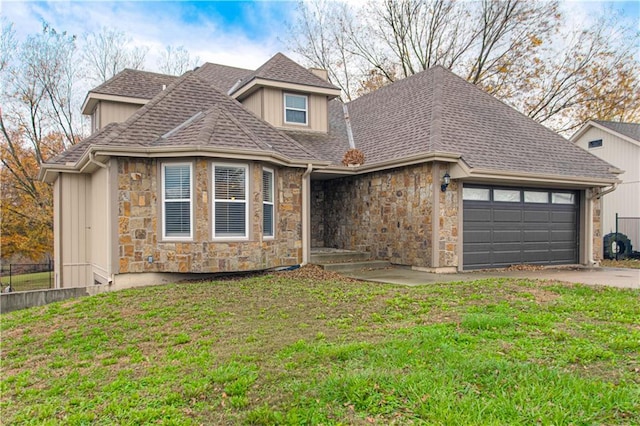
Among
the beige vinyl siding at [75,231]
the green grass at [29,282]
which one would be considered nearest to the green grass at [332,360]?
the beige vinyl siding at [75,231]

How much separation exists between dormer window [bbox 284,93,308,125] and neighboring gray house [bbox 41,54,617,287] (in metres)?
0.04

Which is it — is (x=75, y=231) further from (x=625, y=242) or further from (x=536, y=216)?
(x=625, y=242)

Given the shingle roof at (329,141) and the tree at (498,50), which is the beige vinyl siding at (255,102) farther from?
the tree at (498,50)

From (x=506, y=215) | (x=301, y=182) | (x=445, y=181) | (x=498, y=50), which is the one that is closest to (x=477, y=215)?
(x=506, y=215)

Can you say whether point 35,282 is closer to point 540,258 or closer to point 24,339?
point 24,339

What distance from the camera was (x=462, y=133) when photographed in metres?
11.8

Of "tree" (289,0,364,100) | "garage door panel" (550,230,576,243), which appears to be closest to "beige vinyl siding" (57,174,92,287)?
"garage door panel" (550,230,576,243)

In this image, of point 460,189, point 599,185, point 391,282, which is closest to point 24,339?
point 391,282

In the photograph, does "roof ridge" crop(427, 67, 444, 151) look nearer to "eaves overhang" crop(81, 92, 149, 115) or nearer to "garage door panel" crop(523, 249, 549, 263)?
"garage door panel" crop(523, 249, 549, 263)

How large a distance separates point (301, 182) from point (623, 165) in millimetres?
17014

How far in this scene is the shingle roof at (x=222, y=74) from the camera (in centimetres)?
1645

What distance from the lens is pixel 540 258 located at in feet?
40.5

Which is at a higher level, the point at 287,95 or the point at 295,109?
the point at 287,95

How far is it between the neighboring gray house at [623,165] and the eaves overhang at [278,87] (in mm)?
13631
